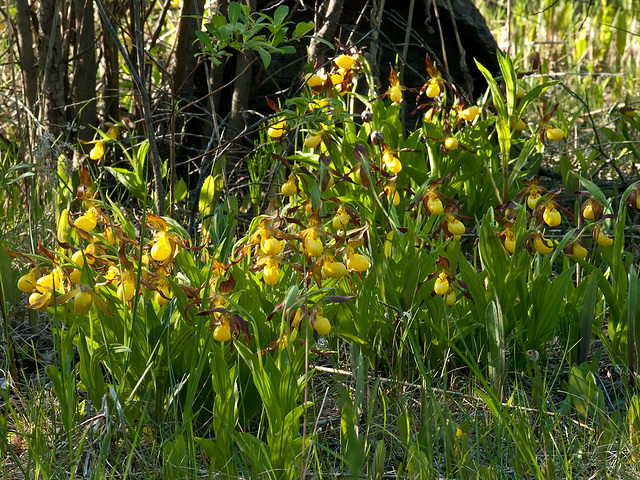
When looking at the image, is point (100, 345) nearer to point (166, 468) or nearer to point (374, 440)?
point (166, 468)

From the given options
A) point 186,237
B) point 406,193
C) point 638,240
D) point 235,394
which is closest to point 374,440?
point 235,394

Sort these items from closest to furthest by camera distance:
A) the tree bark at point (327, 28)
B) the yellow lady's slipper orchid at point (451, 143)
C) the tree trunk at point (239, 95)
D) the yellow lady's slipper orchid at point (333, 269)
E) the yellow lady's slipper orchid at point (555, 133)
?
the yellow lady's slipper orchid at point (333, 269)
the yellow lady's slipper orchid at point (555, 133)
the yellow lady's slipper orchid at point (451, 143)
the tree bark at point (327, 28)
the tree trunk at point (239, 95)

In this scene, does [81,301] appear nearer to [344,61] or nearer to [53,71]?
[344,61]

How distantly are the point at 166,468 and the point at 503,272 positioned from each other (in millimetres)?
1000

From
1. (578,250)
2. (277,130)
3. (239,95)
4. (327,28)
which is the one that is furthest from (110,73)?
(578,250)

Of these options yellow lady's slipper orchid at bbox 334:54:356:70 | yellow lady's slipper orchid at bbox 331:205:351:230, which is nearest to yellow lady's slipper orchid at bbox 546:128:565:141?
yellow lady's slipper orchid at bbox 334:54:356:70

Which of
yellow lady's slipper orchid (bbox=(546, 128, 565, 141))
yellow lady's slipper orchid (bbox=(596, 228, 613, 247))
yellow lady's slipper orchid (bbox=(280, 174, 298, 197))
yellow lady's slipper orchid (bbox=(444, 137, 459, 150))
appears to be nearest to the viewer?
yellow lady's slipper orchid (bbox=(596, 228, 613, 247))

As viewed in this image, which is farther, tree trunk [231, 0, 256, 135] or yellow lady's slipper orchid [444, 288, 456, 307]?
tree trunk [231, 0, 256, 135]

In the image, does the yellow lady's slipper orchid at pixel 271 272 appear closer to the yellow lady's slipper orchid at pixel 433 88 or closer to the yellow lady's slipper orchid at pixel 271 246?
the yellow lady's slipper orchid at pixel 271 246

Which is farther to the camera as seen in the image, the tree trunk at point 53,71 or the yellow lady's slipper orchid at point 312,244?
the tree trunk at point 53,71

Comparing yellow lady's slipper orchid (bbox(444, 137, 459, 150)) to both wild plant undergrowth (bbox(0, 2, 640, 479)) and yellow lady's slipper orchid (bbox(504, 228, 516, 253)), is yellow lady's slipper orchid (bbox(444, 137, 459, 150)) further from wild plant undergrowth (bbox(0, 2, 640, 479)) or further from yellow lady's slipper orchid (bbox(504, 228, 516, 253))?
yellow lady's slipper orchid (bbox(504, 228, 516, 253))

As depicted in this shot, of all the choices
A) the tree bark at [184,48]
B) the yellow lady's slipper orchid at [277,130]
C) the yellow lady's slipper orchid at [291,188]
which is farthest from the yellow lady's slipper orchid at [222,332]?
the tree bark at [184,48]

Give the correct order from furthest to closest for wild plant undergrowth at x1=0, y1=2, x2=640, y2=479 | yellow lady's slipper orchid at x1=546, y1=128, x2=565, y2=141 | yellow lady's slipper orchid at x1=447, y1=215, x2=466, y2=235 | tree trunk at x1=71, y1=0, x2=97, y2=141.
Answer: tree trunk at x1=71, y1=0, x2=97, y2=141, yellow lady's slipper orchid at x1=546, y1=128, x2=565, y2=141, yellow lady's slipper orchid at x1=447, y1=215, x2=466, y2=235, wild plant undergrowth at x1=0, y1=2, x2=640, y2=479

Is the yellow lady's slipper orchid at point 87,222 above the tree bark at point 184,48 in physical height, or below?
below
